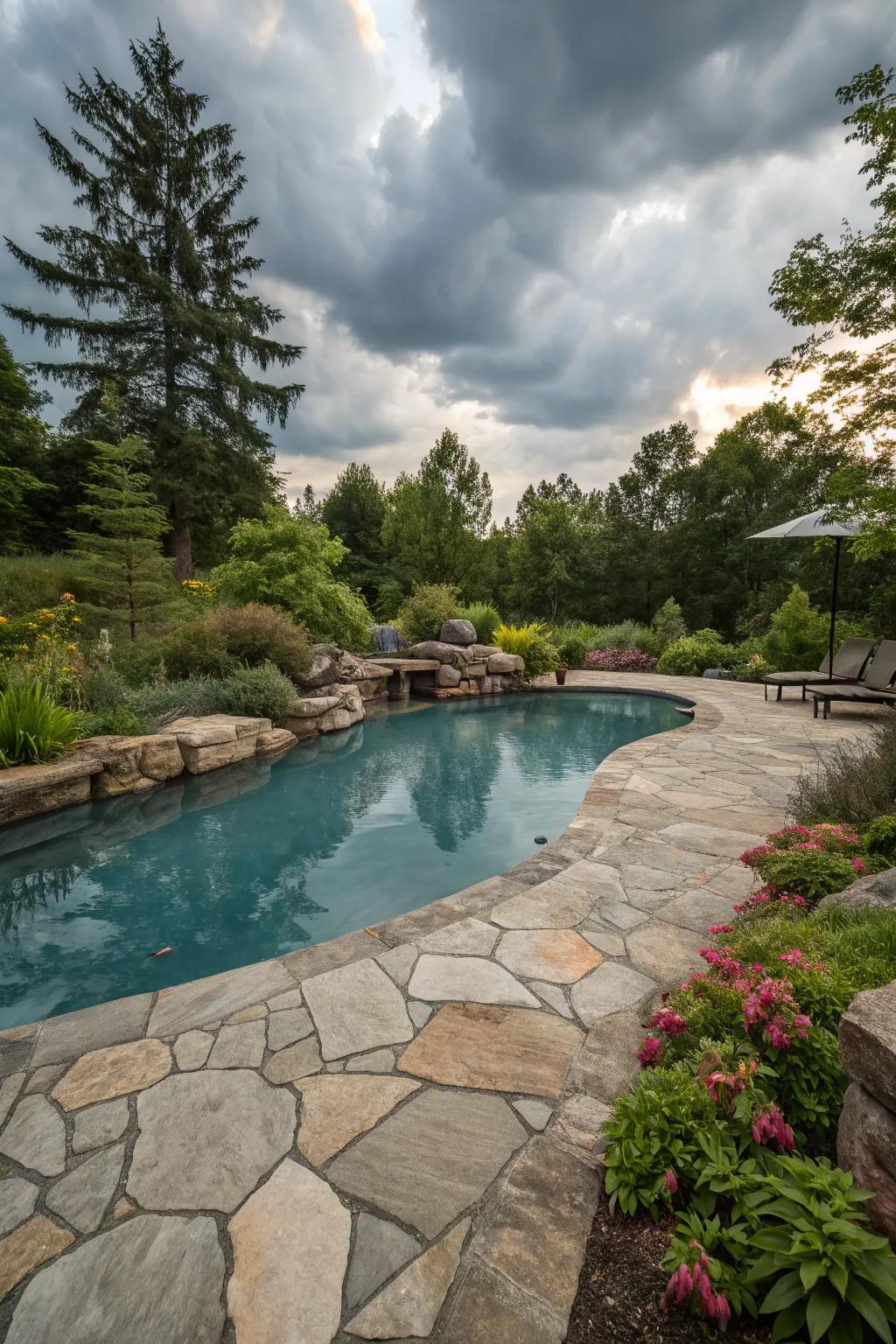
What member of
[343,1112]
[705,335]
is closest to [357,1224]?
[343,1112]

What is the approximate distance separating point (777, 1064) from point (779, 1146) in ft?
0.61

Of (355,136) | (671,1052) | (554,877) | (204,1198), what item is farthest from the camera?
(355,136)

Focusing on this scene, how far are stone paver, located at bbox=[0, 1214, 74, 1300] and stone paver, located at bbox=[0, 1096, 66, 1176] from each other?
0.15 meters

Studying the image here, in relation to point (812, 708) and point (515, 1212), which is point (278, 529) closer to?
point (812, 708)

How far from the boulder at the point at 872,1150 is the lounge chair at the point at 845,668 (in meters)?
7.40

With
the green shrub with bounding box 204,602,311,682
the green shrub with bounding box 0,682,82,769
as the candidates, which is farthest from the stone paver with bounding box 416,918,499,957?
the green shrub with bounding box 204,602,311,682

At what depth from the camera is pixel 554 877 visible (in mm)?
3133

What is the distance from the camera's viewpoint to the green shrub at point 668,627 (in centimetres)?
1347

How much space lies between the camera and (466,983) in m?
2.22

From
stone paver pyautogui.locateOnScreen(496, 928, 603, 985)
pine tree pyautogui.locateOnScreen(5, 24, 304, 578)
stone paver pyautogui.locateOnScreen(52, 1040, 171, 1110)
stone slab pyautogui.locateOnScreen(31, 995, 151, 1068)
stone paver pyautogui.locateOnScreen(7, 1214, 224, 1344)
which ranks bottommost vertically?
stone slab pyautogui.locateOnScreen(31, 995, 151, 1068)

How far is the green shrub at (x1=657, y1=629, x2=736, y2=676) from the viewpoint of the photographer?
39.0 ft

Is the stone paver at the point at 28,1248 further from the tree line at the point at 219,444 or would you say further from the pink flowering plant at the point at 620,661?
the pink flowering plant at the point at 620,661

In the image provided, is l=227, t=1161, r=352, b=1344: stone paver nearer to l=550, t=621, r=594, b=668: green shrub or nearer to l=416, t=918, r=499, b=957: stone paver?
l=416, t=918, r=499, b=957: stone paver

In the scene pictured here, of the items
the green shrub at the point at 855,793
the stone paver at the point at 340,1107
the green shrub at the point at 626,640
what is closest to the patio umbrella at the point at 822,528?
the green shrub at the point at 855,793
